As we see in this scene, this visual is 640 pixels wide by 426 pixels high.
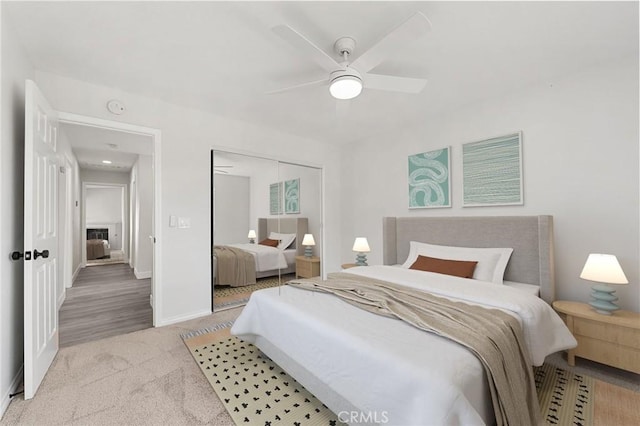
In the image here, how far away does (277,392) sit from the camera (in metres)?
1.87

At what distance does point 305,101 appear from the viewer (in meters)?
3.16

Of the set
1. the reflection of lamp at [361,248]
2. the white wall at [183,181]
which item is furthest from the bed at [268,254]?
Answer: the reflection of lamp at [361,248]

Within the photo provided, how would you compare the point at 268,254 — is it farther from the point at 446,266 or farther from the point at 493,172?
the point at 493,172

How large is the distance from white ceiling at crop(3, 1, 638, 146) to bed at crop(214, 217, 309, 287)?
5.74 ft

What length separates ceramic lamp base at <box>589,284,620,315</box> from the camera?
6.95ft

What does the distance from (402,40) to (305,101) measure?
1656 millimetres

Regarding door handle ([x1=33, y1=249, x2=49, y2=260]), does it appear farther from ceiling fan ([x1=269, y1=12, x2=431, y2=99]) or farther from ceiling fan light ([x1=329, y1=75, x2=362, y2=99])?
ceiling fan light ([x1=329, y1=75, x2=362, y2=99])

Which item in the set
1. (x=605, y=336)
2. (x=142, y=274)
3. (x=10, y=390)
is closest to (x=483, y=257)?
(x=605, y=336)

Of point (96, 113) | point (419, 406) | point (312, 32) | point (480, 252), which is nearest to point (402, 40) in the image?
point (312, 32)

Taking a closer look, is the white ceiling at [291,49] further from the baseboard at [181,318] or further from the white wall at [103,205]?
the white wall at [103,205]

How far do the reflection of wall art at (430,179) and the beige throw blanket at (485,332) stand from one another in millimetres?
1746

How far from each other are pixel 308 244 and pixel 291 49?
2886 millimetres

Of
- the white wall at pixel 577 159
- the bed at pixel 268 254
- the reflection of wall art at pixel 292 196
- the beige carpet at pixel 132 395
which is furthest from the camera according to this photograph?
the reflection of wall art at pixel 292 196

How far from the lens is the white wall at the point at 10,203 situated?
1708mm
